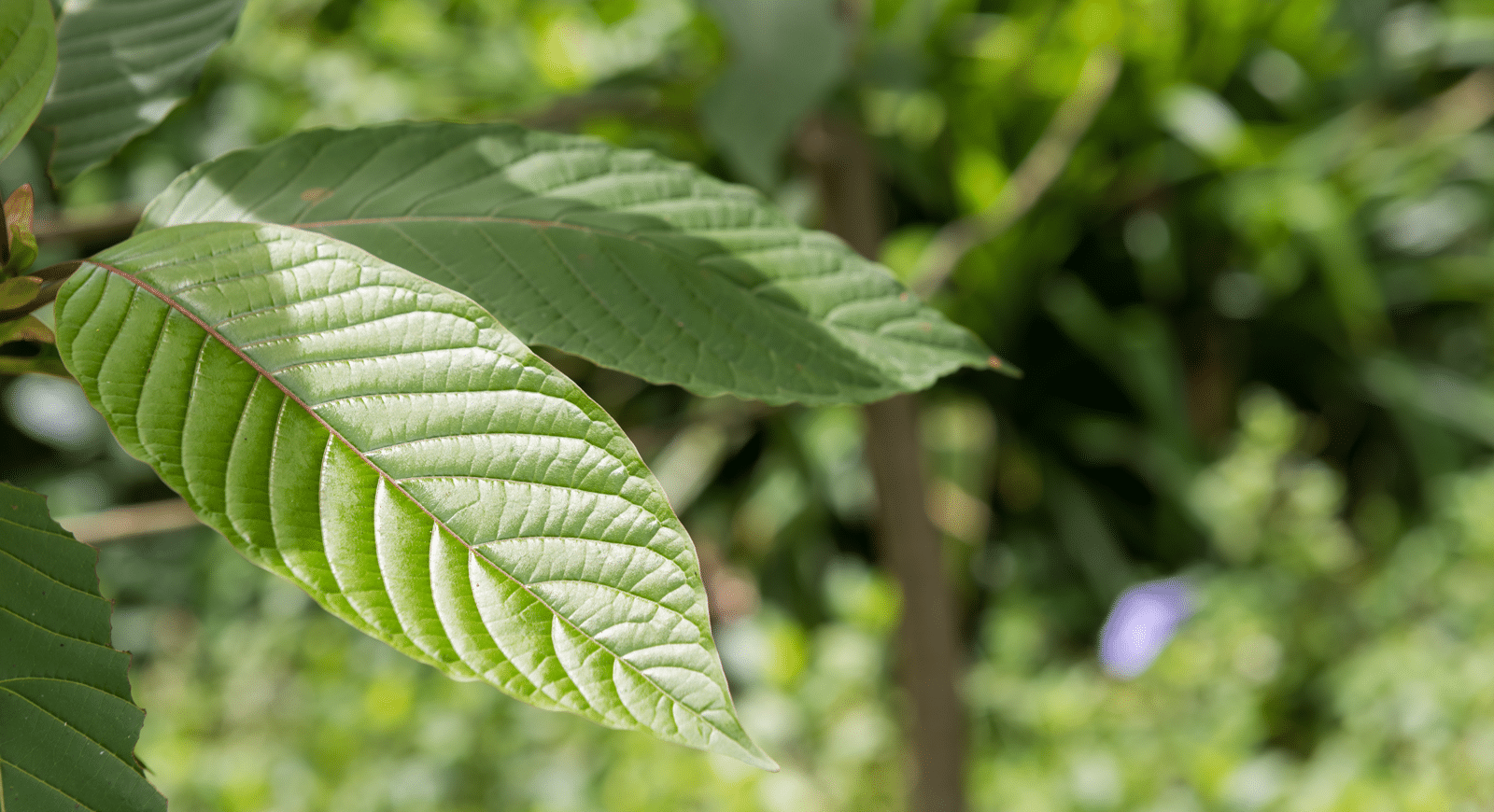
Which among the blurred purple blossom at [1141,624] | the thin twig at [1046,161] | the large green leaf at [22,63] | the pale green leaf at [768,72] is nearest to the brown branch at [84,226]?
the large green leaf at [22,63]

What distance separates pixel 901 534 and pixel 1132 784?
526 millimetres

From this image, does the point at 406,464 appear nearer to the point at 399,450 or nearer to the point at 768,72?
the point at 399,450

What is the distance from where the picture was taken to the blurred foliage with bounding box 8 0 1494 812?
4.57 ft

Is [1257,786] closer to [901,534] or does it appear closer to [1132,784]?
[1132,784]

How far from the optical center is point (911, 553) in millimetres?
1119

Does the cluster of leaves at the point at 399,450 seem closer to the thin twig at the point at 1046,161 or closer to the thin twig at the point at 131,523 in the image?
the thin twig at the point at 131,523

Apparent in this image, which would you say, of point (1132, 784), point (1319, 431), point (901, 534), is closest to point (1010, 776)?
point (1132, 784)

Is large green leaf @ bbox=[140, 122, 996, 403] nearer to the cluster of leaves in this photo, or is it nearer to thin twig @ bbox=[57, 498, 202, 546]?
the cluster of leaves

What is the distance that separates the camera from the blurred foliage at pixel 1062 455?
139cm

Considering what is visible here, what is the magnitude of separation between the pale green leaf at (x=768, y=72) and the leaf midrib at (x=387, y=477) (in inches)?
24.7

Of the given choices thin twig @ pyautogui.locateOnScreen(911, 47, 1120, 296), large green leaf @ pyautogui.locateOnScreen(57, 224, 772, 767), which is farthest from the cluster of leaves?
thin twig @ pyautogui.locateOnScreen(911, 47, 1120, 296)

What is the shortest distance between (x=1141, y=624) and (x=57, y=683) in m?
1.54

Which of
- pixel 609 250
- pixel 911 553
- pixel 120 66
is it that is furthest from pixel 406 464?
pixel 911 553

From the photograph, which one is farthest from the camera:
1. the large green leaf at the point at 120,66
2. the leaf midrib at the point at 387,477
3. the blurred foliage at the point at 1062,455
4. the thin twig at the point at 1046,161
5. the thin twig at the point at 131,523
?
the thin twig at the point at 1046,161
